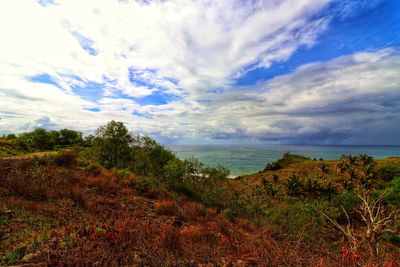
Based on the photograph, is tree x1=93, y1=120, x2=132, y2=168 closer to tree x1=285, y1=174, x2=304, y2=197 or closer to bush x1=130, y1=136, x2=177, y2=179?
bush x1=130, y1=136, x2=177, y2=179

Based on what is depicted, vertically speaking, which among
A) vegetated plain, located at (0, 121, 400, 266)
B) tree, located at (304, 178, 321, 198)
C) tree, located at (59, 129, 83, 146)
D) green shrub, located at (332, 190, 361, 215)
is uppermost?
tree, located at (59, 129, 83, 146)

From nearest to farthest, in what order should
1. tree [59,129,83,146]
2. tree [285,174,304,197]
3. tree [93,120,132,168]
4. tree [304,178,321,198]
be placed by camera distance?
tree [93,120,132,168], tree [59,129,83,146], tree [304,178,321,198], tree [285,174,304,197]

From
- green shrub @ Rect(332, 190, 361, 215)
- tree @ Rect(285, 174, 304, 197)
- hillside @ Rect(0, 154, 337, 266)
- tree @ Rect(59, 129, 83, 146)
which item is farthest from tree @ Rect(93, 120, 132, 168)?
tree @ Rect(285, 174, 304, 197)

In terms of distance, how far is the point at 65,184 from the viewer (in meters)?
11.7

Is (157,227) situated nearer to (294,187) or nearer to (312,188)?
(294,187)

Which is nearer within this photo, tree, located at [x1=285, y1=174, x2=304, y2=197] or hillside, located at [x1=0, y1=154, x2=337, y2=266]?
hillside, located at [x1=0, y1=154, x2=337, y2=266]

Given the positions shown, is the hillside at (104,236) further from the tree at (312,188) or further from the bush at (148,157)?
the tree at (312,188)

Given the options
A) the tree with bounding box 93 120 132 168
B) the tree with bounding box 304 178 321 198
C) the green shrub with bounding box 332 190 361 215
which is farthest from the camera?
the tree with bounding box 304 178 321 198

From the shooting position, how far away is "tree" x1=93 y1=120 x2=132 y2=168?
33188 millimetres

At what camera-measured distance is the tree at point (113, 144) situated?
33.2 meters

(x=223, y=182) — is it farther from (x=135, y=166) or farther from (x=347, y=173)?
(x=347, y=173)

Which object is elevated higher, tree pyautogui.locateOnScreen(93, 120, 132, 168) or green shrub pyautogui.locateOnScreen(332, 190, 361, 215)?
tree pyautogui.locateOnScreen(93, 120, 132, 168)

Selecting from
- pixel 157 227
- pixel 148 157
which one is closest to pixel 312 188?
pixel 148 157

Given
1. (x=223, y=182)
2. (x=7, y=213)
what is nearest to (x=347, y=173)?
(x=223, y=182)
